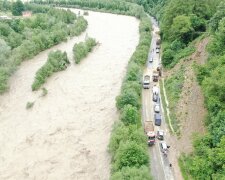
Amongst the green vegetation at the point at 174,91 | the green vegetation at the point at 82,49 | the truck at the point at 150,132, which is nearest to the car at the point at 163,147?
the truck at the point at 150,132

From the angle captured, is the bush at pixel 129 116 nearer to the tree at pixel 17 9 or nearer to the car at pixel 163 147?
the car at pixel 163 147

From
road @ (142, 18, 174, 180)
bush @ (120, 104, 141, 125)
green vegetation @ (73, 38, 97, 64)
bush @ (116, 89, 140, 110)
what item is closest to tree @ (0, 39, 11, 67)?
green vegetation @ (73, 38, 97, 64)

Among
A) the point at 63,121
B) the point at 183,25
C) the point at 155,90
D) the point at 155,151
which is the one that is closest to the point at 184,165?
the point at 155,151

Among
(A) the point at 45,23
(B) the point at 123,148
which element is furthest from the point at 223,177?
(A) the point at 45,23

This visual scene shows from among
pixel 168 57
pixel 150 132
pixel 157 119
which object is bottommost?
pixel 150 132

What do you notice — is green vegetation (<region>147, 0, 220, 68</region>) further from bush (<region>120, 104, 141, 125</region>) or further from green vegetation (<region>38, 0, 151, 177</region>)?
bush (<region>120, 104, 141, 125</region>)

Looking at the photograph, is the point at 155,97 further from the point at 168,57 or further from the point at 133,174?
the point at 133,174
